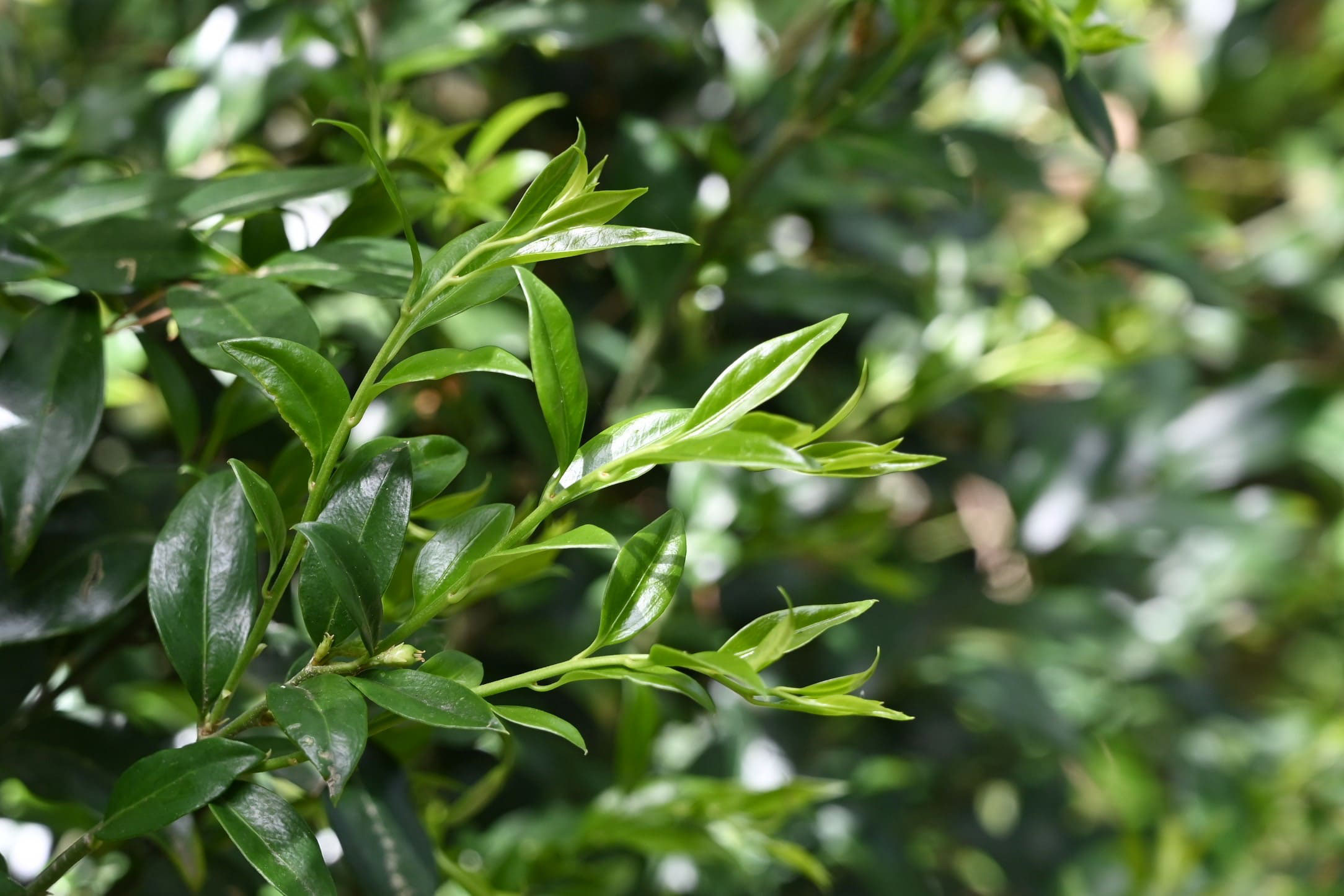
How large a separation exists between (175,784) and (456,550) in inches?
3.5

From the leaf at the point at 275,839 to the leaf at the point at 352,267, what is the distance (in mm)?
139

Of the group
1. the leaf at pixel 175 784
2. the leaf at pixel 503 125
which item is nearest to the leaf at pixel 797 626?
the leaf at pixel 175 784

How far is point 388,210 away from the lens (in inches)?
14.4

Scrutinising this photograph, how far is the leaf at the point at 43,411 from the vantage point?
0.98ft

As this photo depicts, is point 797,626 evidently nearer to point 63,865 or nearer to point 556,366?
point 556,366

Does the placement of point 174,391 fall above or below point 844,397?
above

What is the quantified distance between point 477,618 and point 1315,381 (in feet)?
2.29

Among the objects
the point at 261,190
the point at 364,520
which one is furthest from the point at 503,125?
the point at 364,520

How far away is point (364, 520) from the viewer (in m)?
0.26

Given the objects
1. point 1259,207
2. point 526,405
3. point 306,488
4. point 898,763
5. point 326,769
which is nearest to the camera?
point 326,769

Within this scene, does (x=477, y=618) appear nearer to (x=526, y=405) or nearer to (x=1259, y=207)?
(x=526, y=405)

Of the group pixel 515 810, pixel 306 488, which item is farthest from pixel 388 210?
pixel 515 810

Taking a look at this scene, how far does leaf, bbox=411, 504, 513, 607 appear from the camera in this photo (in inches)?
10.0

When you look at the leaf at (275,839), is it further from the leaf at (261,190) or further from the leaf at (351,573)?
the leaf at (261,190)
